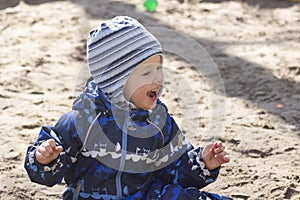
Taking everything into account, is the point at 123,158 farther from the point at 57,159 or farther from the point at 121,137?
the point at 57,159

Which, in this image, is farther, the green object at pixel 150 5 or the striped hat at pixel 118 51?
the green object at pixel 150 5

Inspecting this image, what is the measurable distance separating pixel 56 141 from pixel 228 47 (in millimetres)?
1971

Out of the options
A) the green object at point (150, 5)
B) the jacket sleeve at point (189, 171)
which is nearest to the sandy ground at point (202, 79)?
the green object at point (150, 5)

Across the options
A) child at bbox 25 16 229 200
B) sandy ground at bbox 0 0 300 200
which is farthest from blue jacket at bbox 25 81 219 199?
sandy ground at bbox 0 0 300 200

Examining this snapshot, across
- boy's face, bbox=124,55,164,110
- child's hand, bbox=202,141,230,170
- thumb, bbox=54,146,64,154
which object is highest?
boy's face, bbox=124,55,164,110

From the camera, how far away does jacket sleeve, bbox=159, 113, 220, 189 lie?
1.87m

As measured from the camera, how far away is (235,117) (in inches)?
111

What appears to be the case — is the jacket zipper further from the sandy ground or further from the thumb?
the sandy ground

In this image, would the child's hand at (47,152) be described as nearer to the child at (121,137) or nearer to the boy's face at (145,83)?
the child at (121,137)

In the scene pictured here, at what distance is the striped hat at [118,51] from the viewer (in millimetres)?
1796

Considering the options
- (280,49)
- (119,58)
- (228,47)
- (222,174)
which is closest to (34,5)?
(228,47)

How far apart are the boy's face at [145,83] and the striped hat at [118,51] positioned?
17 millimetres

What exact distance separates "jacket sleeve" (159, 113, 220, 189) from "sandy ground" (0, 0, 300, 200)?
0.36 m

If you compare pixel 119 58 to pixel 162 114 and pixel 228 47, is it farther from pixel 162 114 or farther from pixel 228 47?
pixel 228 47
